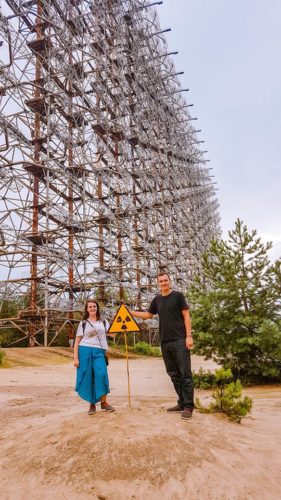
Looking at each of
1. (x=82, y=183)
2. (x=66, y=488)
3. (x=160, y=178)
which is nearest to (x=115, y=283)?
(x=82, y=183)

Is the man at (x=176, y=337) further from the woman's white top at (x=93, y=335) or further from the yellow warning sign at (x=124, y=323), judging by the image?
the woman's white top at (x=93, y=335)

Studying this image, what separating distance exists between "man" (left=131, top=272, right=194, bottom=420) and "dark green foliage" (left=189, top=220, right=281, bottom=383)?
4300 millimetres

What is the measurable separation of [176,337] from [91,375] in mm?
1117

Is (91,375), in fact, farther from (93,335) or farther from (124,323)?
(124,323)

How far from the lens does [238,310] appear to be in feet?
32.0

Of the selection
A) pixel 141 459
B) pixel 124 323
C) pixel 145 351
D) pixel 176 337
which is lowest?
pixel 141 459

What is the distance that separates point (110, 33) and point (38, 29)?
33.0ft

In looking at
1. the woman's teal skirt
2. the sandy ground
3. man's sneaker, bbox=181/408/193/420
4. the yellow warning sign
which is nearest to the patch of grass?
the yellow warning sign

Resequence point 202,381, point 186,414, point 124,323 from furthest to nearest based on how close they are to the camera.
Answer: point 202,381 → point 124,323 → point 186,414

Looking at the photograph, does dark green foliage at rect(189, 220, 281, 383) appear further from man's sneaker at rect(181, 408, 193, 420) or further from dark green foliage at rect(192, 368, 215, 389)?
man's sneaker at rect(181, 408, 193, 420)

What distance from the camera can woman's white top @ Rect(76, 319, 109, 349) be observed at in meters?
5.18

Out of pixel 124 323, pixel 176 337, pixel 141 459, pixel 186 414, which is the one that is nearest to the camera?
pixel 141 459

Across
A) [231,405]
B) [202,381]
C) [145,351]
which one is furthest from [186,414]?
[145,351]

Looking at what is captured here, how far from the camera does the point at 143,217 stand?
32469 mm
